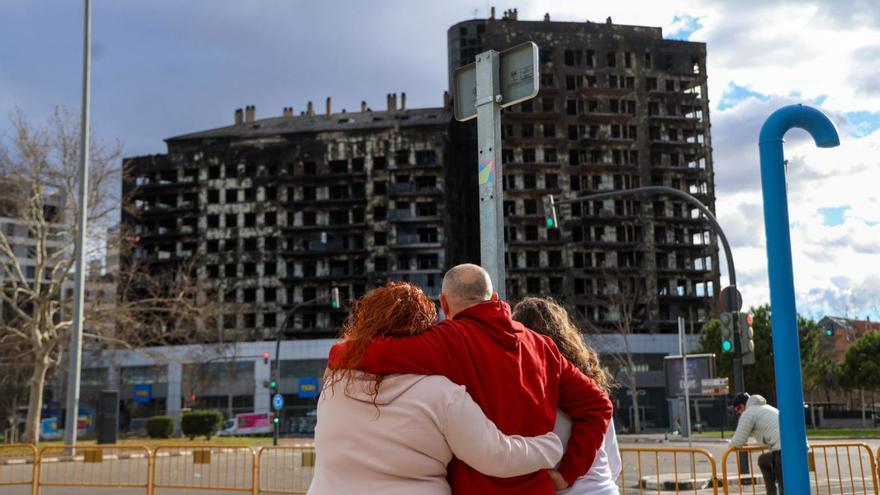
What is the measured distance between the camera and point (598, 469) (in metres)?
3.75

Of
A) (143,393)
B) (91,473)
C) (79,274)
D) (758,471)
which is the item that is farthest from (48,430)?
(758,471)

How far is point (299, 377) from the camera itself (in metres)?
71.4

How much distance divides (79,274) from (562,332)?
75.4ft

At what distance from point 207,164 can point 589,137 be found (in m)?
38.3

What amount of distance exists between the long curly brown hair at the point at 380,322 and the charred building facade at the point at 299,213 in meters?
75.9

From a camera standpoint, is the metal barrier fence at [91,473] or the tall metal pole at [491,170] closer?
the tall metal pole at [491,170]

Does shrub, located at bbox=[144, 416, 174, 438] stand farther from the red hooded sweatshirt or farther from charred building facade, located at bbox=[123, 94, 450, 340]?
the red hooded sweatshirt

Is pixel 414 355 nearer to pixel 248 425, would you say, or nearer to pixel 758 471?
pixel 758 471

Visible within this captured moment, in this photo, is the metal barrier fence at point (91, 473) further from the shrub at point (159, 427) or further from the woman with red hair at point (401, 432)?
the shrub at point (159, 427)

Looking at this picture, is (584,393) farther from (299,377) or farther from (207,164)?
(207,164)

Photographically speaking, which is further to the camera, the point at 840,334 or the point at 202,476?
the point at 840,334

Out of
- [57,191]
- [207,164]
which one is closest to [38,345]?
[57,191]

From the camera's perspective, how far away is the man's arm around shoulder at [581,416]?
3477 millimetres

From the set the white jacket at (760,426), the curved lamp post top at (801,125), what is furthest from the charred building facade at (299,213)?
the curved lamp post top at (801,125)
